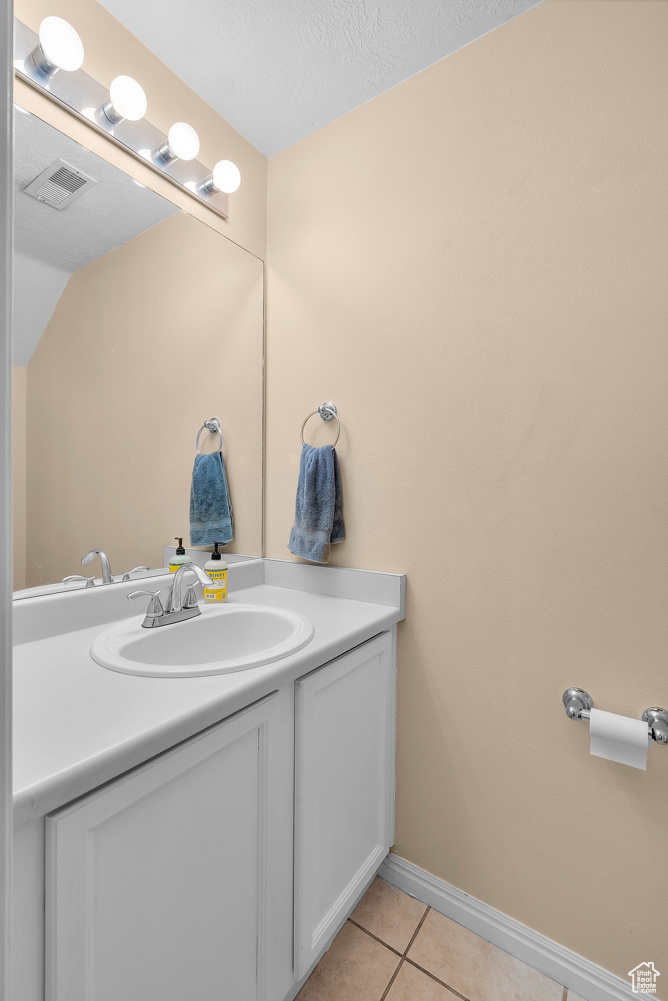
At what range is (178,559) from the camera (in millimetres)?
1378

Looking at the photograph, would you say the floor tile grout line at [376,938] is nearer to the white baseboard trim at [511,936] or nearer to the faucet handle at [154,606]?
the white baseboard trim at [511,936]

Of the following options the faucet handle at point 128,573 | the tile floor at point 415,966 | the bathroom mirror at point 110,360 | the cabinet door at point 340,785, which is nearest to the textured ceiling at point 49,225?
the bathroom mirror at point 110,360

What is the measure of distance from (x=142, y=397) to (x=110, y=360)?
0.12m

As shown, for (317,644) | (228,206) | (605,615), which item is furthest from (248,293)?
(605,615)

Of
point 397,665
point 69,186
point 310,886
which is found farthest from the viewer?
point 397,665

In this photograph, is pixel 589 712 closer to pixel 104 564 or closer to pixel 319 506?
pixel 319 506

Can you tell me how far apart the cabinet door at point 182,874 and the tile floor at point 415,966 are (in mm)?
264

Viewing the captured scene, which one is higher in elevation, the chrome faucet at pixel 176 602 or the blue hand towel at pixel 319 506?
the blue hand towel at pixel 319 506

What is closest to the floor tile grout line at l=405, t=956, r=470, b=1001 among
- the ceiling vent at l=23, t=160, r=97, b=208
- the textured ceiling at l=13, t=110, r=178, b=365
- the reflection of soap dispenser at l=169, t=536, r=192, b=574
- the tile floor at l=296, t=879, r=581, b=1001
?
the tile floor at l=296, t=879, r=581, b=1001

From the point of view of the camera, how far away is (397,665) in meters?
1.40

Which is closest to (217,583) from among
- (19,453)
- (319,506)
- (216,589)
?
(216,589)

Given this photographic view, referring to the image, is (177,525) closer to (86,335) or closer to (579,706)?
(86,335)

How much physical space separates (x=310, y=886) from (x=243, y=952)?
0.20 metres

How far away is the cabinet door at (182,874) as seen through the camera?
617mm
